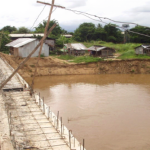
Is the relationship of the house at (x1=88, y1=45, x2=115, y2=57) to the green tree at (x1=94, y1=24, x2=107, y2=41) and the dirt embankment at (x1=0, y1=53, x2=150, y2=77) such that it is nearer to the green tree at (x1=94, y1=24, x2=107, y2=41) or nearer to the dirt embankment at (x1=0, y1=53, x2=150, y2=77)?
the dirt embankment at (x1=0, y1=53, x2=150, y2=77)

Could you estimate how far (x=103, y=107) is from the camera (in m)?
10.7

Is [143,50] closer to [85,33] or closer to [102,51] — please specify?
[102,51]

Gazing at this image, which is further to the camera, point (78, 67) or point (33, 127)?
point (78, 67)

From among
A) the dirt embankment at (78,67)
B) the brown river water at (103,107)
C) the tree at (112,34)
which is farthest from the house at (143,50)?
the tree at (112,34)

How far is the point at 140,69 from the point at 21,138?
1756 cm

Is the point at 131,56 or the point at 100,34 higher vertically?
the point at 100,34

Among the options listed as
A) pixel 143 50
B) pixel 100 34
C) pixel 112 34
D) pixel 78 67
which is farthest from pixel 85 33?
pixel 78 67

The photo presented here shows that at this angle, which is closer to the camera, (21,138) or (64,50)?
(21,138)

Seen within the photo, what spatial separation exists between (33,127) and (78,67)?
575 inches

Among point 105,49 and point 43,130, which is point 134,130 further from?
point 105,49

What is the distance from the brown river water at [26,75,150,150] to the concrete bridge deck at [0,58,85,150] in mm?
1151

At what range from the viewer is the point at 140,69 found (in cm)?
2150

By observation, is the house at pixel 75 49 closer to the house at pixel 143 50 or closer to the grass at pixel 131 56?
the grass at pixel 131 56

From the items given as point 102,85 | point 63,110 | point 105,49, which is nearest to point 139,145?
point 63,110
